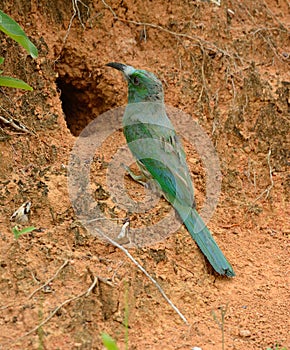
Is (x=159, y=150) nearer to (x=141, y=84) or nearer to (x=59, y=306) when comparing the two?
(x=141, y=84)

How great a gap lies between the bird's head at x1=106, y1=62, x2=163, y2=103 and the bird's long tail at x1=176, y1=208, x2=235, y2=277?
4.06ft

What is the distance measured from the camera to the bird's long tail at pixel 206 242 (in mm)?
4680

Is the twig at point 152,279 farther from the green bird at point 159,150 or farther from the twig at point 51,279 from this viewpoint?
the green bird at point 159,150

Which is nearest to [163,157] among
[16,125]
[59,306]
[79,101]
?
[16,125]

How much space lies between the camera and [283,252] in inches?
205

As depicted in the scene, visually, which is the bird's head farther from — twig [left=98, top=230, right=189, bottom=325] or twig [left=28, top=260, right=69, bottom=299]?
twig [left=28, top=260, right=69, bottom=299]

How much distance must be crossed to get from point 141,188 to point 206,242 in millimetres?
766

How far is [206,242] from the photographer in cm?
479

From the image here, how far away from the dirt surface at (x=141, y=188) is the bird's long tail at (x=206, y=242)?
65 millimetres

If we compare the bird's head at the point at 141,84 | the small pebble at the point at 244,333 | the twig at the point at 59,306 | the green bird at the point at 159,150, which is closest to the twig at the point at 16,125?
the green bird at the point at 159,150

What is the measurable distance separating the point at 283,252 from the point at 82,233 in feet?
6.19

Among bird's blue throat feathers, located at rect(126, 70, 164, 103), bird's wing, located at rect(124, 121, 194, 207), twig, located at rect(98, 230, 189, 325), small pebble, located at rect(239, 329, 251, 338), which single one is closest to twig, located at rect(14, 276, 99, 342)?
twig, located at rect(98, 230, 189, 325)

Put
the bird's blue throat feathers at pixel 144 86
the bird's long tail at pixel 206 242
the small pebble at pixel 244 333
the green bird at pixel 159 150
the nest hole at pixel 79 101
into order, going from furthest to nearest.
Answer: the nest hole at pixel 79 101, the bird's blue throat feathers at pixel 144 86, the green bird at pixel 159 150, the bird's long tail at pixel 206 242, the small pebble at pixel 244 333

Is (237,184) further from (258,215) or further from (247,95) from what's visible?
(247,95)
